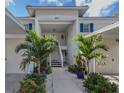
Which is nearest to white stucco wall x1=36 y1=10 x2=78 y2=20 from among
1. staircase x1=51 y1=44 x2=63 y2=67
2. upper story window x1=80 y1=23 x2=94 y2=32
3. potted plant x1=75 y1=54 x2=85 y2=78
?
upper story window x1=80 y1=23 x2=94 y2=32

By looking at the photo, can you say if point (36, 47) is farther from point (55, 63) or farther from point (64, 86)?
point (55, 63)

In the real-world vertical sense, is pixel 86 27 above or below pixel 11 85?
above

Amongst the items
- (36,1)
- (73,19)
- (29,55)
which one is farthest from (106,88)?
(36,1)

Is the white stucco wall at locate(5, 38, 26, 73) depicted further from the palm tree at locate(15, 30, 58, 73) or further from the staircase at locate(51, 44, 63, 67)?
the staircase at locate(51, 44, 63, 67)

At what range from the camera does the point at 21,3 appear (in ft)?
102

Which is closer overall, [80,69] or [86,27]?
[80,69]

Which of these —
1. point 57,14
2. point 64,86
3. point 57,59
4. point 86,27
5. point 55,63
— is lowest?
point 64,86

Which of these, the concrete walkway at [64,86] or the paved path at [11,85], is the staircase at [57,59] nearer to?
the concrete walkway at [64,86]

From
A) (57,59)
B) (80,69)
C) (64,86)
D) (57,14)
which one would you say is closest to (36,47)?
(64,86)

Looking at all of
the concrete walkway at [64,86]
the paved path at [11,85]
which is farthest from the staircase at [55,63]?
the paved path at [11,85]

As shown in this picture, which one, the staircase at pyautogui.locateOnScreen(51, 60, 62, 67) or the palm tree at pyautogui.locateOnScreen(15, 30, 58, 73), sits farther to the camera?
the staircase at pyautogui.locateOnScreen(51, 60, 62, 67)
